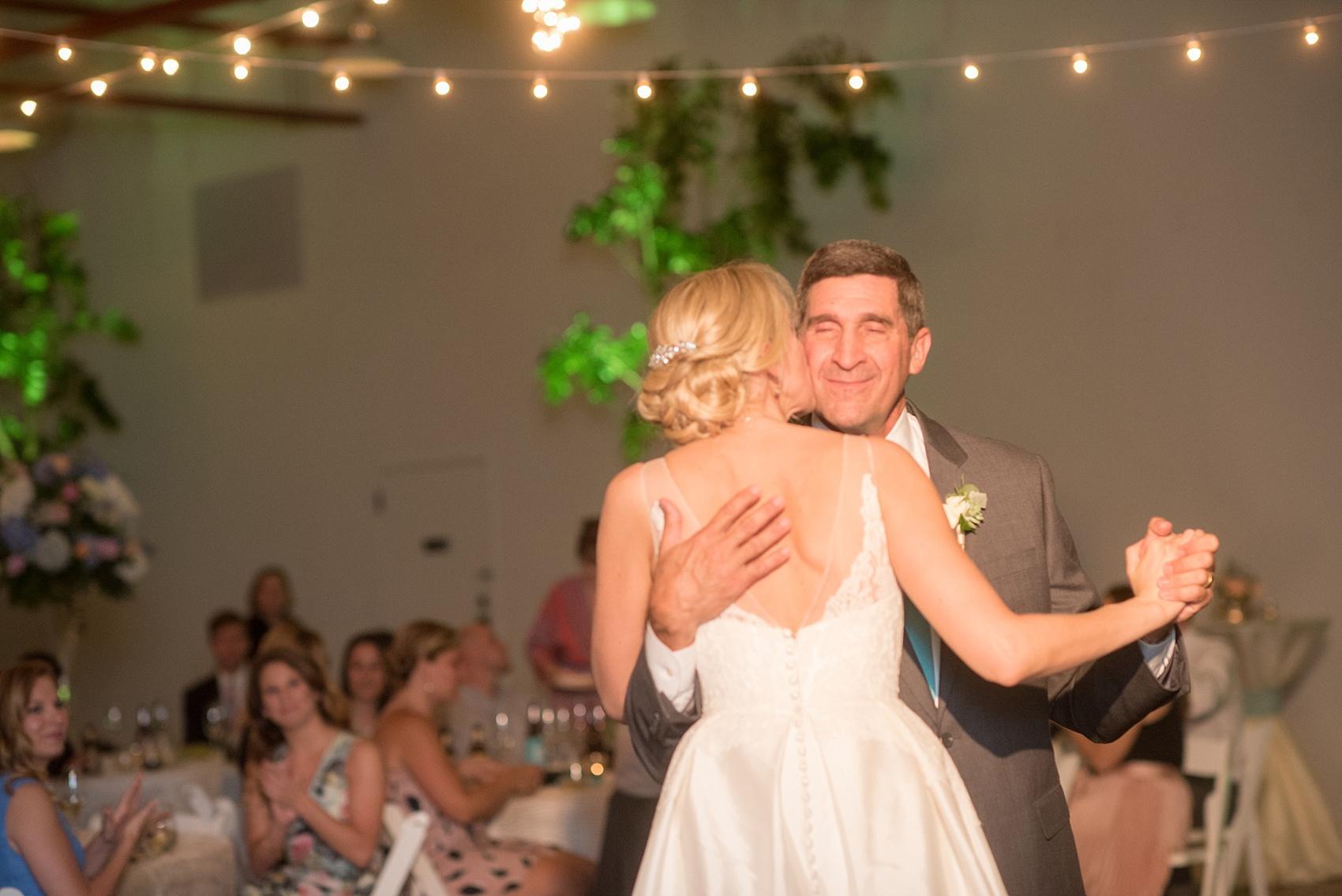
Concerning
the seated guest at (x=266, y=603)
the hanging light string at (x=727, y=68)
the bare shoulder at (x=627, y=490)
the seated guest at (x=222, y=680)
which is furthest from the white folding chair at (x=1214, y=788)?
the seated guest at (x=266, y=603)

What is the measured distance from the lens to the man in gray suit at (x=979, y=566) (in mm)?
2053

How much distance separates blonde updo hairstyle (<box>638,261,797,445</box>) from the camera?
6.88 ft

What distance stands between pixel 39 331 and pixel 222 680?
12.4ft

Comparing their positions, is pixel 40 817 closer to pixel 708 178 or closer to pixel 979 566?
pixel 979 566

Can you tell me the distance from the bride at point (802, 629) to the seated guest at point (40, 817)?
6.38 ft

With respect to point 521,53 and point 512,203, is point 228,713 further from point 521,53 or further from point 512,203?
point 521,53

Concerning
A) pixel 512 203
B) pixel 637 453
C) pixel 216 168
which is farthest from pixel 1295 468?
pixel 216 168

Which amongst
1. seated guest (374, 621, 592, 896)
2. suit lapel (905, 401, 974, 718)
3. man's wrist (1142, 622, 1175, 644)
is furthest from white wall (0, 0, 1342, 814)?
man's wrist (1142, 622, 1175, 644)

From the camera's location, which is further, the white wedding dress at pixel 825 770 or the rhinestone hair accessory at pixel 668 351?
the rhinestone hair accessory at pixel 668 351

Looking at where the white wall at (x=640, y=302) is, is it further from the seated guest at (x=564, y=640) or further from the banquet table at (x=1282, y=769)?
the seated guest at (x=564, y=640)

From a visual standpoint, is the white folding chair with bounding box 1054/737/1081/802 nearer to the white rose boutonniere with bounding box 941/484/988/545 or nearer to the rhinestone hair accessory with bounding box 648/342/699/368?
the white rose boutonniere with bounding box 941/484/988/545

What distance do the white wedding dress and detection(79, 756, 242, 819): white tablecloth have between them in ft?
13.3

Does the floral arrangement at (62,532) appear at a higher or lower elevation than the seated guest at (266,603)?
higher

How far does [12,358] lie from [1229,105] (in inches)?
298
